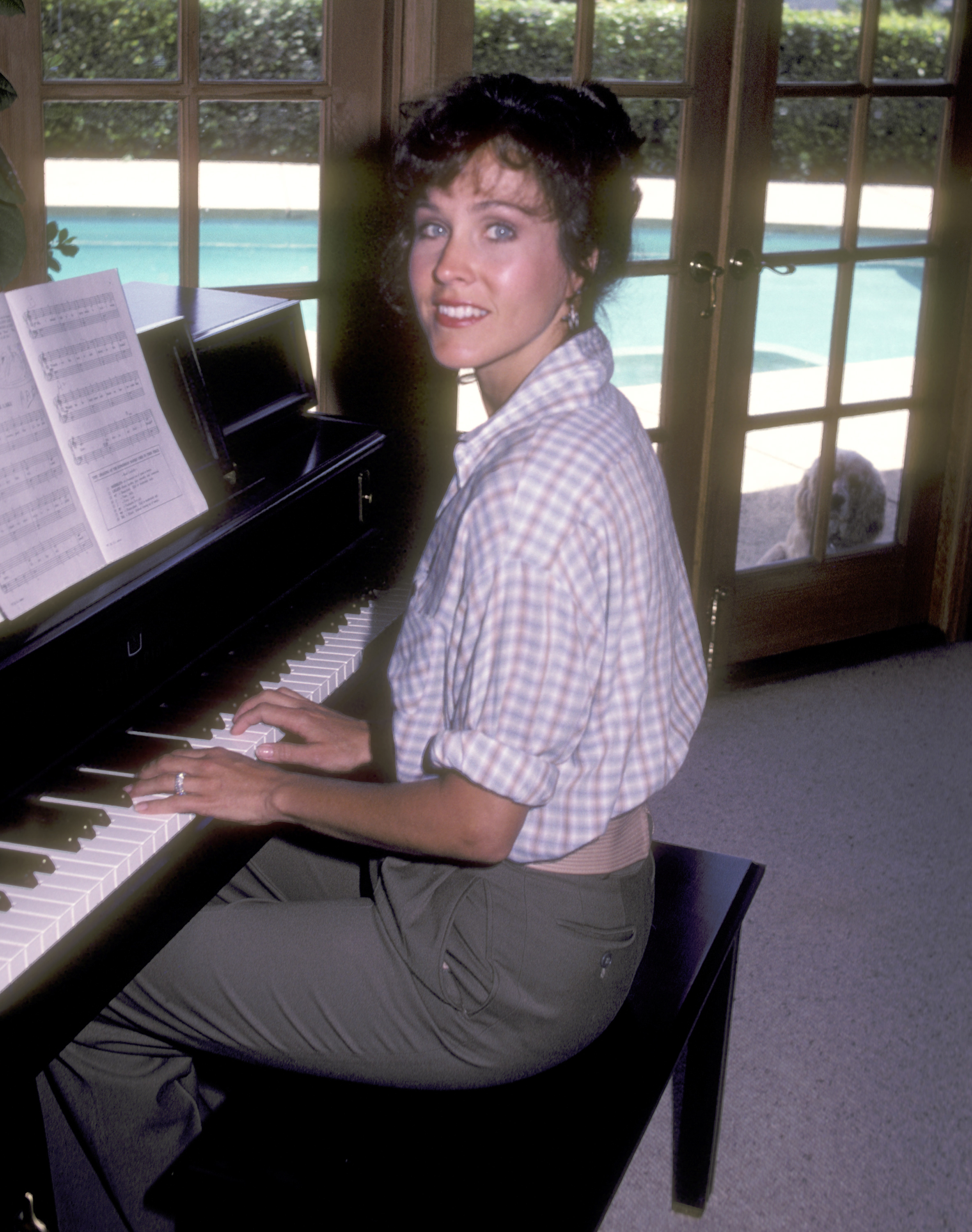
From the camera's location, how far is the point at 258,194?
1769 cm

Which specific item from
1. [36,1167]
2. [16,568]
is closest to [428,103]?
[16,568]

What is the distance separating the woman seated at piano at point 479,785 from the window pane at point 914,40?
228 centimetres

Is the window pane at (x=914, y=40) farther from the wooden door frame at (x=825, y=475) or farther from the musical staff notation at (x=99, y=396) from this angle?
the musical staff notation at (x=99, y=396)

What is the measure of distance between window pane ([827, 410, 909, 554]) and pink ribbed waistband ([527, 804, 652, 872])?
245 centimetres

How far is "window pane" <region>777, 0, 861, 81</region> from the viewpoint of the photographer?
3.04 metres

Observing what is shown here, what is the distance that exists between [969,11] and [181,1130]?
10.8 ft

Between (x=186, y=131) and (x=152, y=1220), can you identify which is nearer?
(x=152, y=1220)

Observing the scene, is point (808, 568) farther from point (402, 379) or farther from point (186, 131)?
point (186, 131)

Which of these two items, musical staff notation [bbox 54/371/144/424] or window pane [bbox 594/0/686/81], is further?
window pane [bbox 594/0/686/81]

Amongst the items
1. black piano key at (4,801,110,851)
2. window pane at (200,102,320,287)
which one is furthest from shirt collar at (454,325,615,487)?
window pane at (200,102,320,287)

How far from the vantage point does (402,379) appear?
8.38ft

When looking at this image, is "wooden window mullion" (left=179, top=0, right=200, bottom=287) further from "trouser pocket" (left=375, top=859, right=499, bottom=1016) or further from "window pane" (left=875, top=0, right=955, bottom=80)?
"window pane" (left=875, top=0, right=955, bottom=80)

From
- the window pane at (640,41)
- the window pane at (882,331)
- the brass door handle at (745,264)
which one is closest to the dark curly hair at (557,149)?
the window pane at (640,41)

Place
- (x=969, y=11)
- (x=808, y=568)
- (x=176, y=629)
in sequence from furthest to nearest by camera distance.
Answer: (x=808, y=568)
(x=969, y=11)
(x=176, y=629)
